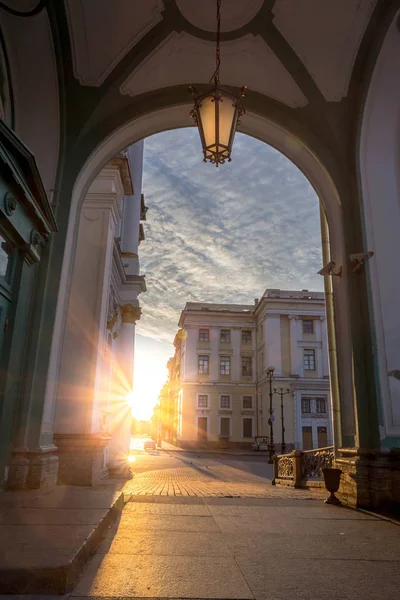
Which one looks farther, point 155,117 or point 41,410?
point 155,117

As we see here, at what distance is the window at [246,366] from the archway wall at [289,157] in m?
46.7

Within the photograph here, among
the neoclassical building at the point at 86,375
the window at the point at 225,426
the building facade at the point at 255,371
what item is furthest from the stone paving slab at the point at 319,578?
the window at the point at 225,426

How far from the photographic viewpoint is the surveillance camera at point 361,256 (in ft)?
22.5

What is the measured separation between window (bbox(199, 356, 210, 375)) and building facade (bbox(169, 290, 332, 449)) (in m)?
0.12

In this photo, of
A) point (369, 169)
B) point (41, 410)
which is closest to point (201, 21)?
point (369, 169)

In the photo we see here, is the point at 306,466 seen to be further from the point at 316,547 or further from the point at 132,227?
the point at 132,227

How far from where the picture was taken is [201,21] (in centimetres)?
722

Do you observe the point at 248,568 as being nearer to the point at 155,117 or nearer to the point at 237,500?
the point at 237,500

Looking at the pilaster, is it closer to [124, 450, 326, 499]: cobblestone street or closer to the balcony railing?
[124, 450, 326, 499]: cobblestone street

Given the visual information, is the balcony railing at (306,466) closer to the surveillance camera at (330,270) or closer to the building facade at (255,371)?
the surveillance camera at (330,270)

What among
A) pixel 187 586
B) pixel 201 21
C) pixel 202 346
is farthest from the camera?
pixel 202 346

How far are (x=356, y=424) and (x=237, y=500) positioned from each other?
211cm

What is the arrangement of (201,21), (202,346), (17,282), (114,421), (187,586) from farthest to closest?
(202,346) → (114,421) → (201,21) → (17,282) → (187,586)

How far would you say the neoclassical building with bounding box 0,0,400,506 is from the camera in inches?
235
